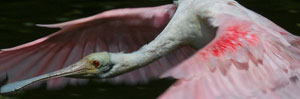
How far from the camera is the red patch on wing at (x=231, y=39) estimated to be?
20.0 ft

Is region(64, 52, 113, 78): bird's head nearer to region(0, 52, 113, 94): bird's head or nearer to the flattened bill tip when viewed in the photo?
region(0, 52, 113, 94): bird's head

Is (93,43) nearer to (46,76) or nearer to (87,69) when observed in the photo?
(87,69)

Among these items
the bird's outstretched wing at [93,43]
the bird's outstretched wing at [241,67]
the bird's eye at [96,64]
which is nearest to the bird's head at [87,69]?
the bird's eye at [96,64]

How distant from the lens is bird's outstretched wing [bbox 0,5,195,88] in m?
7.58

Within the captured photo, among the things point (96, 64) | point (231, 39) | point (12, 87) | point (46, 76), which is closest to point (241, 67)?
point (231, 39)

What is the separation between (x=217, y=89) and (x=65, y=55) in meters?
2.25

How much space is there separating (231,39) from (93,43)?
1945 mm

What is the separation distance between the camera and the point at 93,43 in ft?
25.9

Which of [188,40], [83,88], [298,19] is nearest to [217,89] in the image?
[188,40]

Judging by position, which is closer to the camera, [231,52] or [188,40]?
[231,52]

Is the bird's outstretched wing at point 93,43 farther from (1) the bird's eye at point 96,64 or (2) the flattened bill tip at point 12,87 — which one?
(1) the bird's eye at point 96,64

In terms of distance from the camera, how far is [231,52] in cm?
614

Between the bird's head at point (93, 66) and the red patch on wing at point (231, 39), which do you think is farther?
the bird's head at point (93, 66)

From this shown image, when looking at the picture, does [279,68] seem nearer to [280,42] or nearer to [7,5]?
[280,42]
